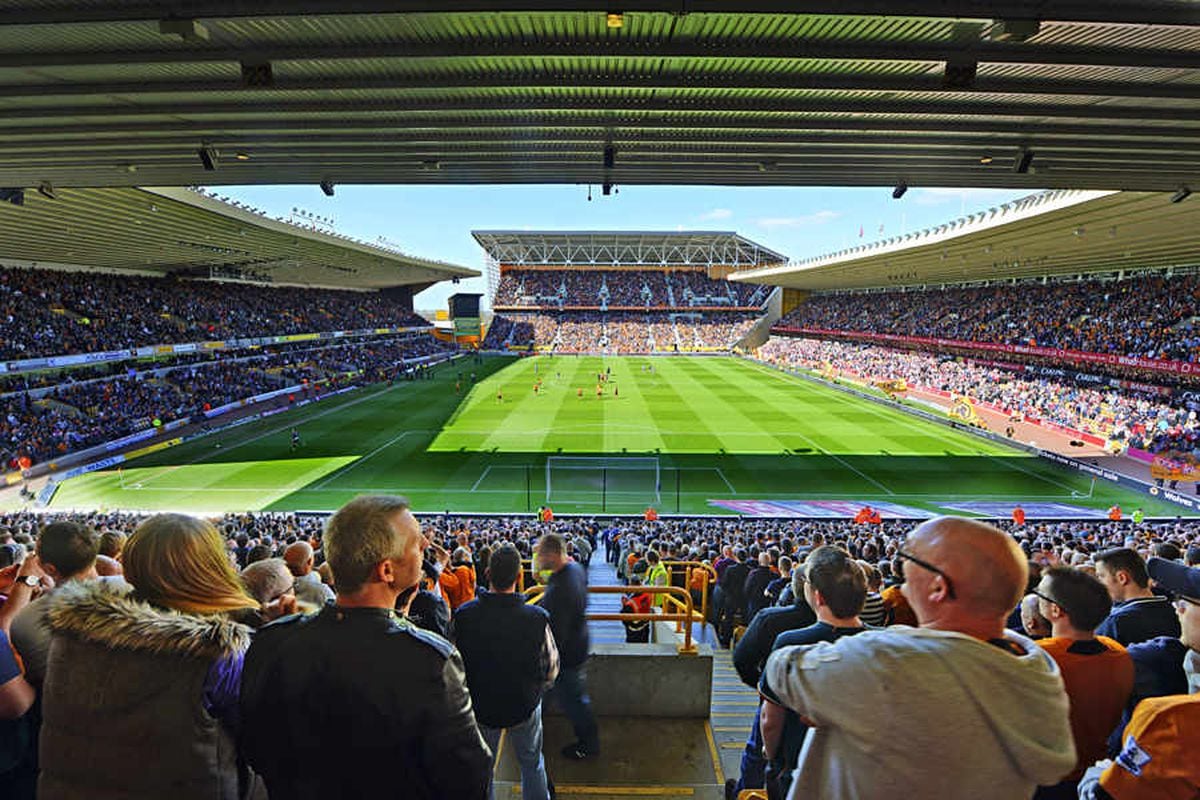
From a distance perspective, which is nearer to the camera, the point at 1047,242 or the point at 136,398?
the point at 1047,242

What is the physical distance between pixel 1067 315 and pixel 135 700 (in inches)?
1999

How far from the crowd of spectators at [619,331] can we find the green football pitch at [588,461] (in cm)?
4367

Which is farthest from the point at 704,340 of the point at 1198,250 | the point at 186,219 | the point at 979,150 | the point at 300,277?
the point at 979,150

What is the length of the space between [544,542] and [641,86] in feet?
20.9

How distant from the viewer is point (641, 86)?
25.6ft

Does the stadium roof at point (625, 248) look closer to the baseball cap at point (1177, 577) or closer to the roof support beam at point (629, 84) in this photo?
the roof support beam at point (629, 84)

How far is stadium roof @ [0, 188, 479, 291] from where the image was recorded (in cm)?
2100

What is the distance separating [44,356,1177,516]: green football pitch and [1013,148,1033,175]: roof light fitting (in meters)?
13.2

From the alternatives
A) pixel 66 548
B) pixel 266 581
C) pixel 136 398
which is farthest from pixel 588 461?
pixel 136 398

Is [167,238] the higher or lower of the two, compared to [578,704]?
higher

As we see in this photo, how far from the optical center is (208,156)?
395 inches

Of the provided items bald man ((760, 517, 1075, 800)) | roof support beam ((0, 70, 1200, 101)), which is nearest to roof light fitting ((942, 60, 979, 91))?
roof support beam ((0, 70, 1200, 101))

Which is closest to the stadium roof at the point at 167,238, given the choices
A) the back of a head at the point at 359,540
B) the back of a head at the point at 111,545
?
the back of a head at the point at 111,545

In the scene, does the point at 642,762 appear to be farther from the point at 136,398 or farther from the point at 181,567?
the point at 136,398
